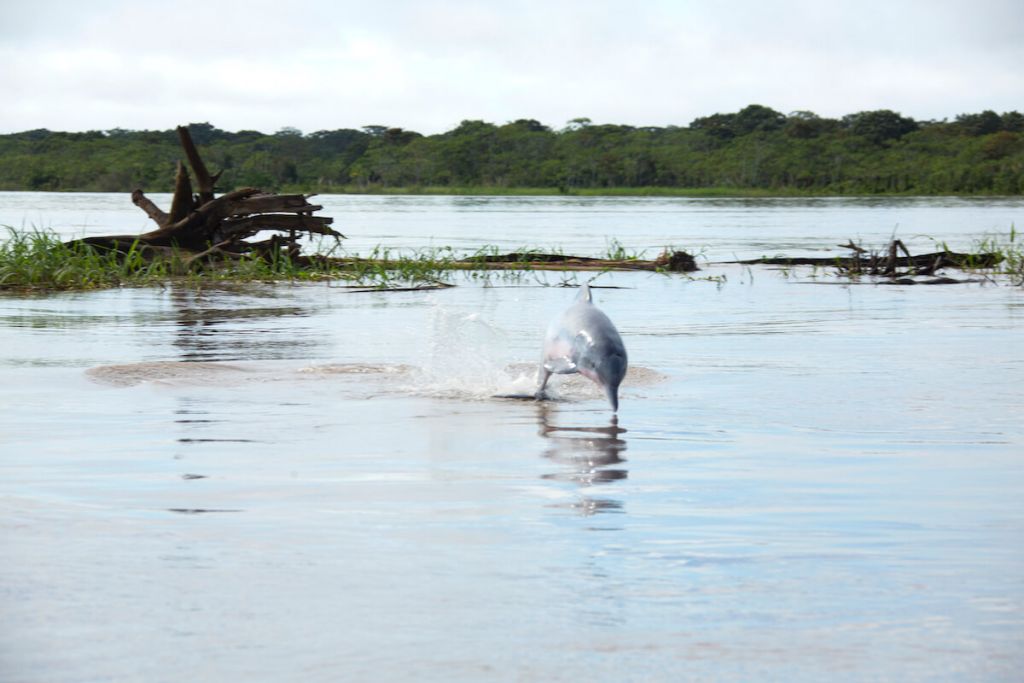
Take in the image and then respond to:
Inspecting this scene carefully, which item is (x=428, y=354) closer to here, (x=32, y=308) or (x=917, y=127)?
(x=32, y=308)

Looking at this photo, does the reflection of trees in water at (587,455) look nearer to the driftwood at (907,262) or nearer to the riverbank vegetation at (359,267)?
the riverbank vegetation at (359,267)

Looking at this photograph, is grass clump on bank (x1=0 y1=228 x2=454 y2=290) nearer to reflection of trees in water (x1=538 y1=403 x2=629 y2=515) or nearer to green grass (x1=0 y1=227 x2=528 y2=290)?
green grass (x1=0 y1=227 x2=528 y2=290)

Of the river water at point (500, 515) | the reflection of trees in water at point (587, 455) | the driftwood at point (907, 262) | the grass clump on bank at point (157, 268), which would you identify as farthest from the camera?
the driftwood at point (907, 262)

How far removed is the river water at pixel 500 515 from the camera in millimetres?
3855

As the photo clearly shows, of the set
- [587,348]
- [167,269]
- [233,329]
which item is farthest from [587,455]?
[167,269]

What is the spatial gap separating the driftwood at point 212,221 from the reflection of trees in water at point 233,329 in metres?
1.76

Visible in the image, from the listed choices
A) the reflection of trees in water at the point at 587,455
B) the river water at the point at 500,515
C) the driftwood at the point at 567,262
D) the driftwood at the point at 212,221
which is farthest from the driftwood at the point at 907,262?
the reflection of trees in water at the point at 587,455

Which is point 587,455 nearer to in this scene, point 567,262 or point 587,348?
point 587,348

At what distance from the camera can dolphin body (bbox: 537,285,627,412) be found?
26.8 feet

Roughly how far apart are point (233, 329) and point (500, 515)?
1042cm

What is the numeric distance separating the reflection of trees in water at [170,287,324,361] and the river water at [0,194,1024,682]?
0.81 ft

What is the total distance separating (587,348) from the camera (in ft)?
27.2

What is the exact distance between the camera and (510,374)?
1126 centimetres

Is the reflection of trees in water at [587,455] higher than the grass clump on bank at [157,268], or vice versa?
the grass clump on bank at [157,268]
